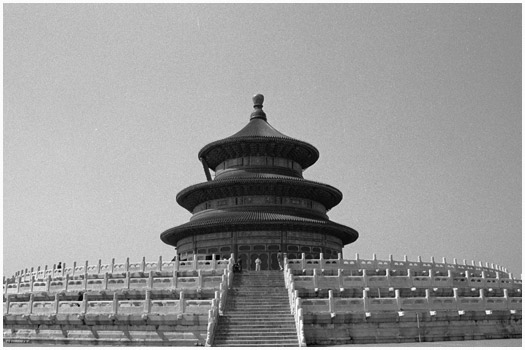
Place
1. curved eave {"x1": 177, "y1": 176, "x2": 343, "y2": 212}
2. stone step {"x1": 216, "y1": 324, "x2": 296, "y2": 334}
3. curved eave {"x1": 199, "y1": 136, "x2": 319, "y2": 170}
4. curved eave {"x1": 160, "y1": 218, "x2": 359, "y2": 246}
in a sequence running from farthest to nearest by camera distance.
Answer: curved eave {"x1": 199, "y1": 136, "x2": 319, "y2": 170}, curved eave {"x1": 177, "y1": 176, "x2": 343, "y2": 212}, curved eave {"x1": 160, "y1": 218, "x2": 359, "y2": 246}, stone step {"x1": 216, "y1": 324, "x2": 296, "y2": 334}

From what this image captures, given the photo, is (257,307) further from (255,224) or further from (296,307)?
(255,224)

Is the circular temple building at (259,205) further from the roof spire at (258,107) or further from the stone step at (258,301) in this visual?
the stone step at (258,301)

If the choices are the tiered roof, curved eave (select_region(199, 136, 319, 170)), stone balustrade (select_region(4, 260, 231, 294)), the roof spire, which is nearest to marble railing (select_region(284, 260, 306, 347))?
stone balustrade (select_region(4, 260, 231, 294))

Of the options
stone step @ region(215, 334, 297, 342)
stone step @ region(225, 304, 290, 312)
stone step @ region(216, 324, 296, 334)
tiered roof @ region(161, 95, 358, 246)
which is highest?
tiered roof @ region(161, 95, 358, 246)

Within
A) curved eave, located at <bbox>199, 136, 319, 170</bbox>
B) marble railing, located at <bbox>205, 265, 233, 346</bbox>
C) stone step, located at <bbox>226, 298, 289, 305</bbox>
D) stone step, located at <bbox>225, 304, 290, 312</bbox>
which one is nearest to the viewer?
marble railing, located at <bbox>205, 265, 233, 346</bbox>

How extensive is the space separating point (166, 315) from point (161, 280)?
462 cm

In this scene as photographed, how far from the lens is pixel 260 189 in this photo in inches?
1800

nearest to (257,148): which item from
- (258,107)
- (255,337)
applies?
(258,107)

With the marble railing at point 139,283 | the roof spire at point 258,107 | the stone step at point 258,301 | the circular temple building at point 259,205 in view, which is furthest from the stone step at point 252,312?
the roof spire at point 258,107

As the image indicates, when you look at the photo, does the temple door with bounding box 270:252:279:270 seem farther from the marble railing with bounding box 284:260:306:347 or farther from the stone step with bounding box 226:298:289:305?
the stone step with bounding box 226:298:289:305

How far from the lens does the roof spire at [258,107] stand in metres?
54.8

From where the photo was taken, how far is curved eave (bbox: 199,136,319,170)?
48138 mm

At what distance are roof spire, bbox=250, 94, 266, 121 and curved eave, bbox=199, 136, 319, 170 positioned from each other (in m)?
6.34

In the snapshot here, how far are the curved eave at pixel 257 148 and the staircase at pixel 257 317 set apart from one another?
21379mm
